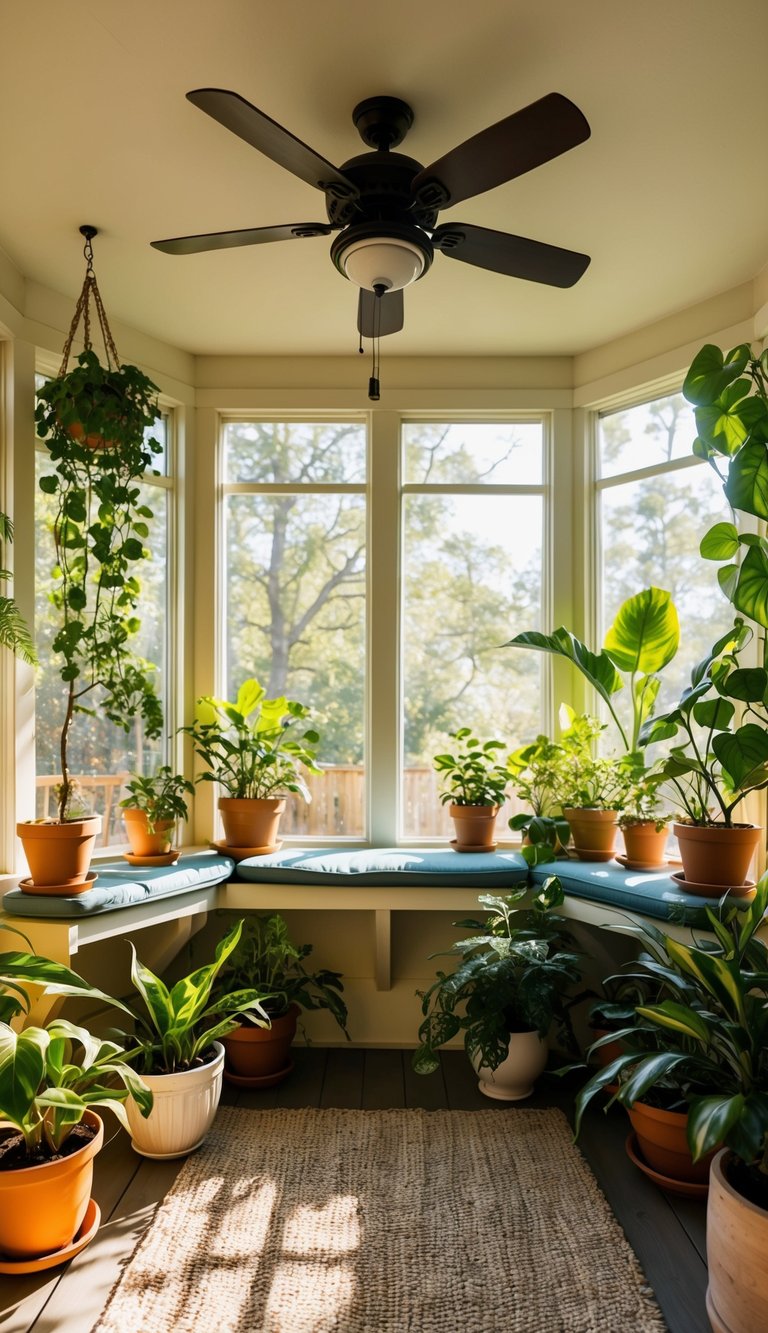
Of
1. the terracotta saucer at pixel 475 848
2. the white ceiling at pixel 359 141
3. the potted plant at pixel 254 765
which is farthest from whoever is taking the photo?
the terracotta saucer at pixel 475 848

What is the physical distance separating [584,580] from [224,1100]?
2.50m

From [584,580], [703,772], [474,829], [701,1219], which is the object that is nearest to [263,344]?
[584,580]

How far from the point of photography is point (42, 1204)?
2.05 metres

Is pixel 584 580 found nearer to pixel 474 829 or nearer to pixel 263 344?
pixel 474 829

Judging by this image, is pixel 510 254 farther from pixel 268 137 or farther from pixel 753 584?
pixel 753 584

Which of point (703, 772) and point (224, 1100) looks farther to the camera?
point (224, 1100)

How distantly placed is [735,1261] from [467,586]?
2.64 meters

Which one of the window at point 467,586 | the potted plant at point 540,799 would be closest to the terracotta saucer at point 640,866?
the potted plant at point 540,799

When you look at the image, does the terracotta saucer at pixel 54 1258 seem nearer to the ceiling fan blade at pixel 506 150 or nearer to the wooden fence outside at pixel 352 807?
the wooden fence outside at pixel 352 807

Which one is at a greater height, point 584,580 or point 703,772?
point 584,580

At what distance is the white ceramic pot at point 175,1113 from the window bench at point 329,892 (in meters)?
0.49

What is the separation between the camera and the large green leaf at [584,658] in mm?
3320

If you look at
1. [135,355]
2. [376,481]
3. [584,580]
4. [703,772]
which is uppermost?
[135,355]

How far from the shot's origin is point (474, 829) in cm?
354
